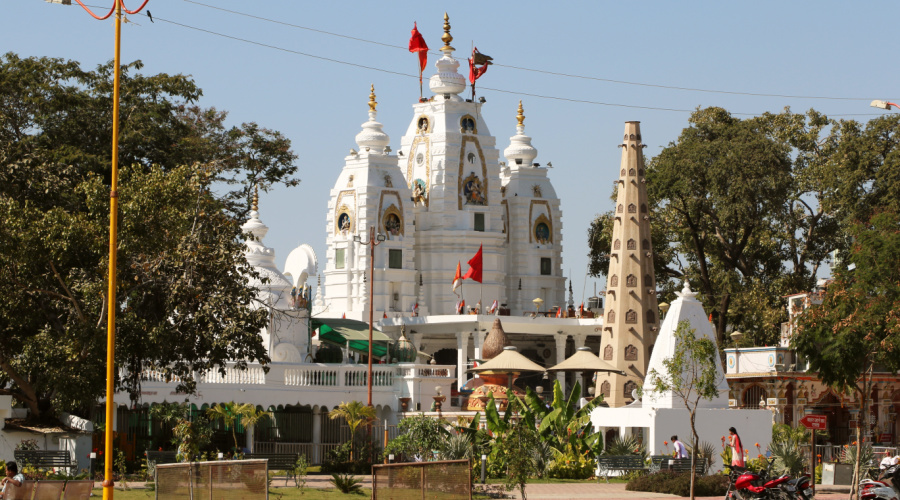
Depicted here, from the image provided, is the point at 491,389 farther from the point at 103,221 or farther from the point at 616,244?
the point at 103,221

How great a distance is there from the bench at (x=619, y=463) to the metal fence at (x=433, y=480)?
52.5 feet

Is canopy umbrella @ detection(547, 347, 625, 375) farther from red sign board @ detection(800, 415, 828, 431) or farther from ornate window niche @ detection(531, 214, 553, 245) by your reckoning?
ornate window niche @ detection(531, 214, 553, 245)

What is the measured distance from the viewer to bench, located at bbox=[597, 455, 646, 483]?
33906 mm

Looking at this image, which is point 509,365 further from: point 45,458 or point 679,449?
point 45,458

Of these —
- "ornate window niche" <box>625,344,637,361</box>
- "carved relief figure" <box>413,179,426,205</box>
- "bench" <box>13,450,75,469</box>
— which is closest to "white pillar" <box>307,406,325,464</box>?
"ornate window niche" <box>625,344,637,361</box>

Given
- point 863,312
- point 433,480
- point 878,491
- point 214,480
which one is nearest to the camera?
point 433,480

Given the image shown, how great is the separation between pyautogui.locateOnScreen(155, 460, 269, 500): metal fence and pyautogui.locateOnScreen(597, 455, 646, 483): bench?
49.9ft

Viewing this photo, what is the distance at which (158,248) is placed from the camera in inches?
1230

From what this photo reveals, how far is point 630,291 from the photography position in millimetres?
47562

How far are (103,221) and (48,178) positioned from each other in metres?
2.89

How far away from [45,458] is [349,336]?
2483 centimetres

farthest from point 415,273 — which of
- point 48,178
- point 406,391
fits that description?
point 48,178

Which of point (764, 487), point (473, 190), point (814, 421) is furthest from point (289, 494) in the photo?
point (473, 190)

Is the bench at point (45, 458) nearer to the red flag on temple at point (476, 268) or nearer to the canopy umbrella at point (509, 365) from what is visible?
the canopy umbrella at point (509, 365)
